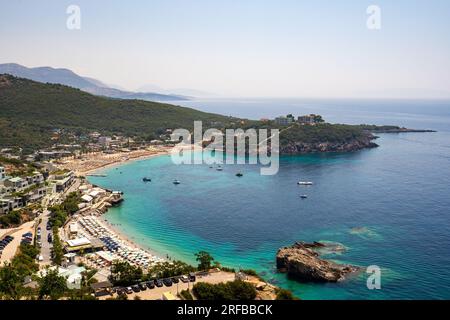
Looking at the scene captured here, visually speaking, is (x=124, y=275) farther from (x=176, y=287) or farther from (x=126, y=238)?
(x=126, y=238)

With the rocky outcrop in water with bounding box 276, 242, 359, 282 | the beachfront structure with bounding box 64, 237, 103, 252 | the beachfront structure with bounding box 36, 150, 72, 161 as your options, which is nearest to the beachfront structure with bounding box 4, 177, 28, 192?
the beachfront structure with bounding box 64, 237, 103, 252

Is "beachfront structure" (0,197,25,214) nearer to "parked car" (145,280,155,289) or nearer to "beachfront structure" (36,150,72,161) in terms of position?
"parked car" (145,280,155,289)

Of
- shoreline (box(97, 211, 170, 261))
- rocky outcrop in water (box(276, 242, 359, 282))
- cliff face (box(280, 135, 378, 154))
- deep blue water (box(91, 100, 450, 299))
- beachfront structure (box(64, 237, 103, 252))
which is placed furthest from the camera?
cliff face (box(280, 135, 378, 154))

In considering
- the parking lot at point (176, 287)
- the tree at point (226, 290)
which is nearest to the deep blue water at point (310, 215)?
the parking lot at point (176, 287)

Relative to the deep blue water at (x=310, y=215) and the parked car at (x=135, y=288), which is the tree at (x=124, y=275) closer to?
the parked car at (x=135, y=288)

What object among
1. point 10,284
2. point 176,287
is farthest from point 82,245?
point 176,287
